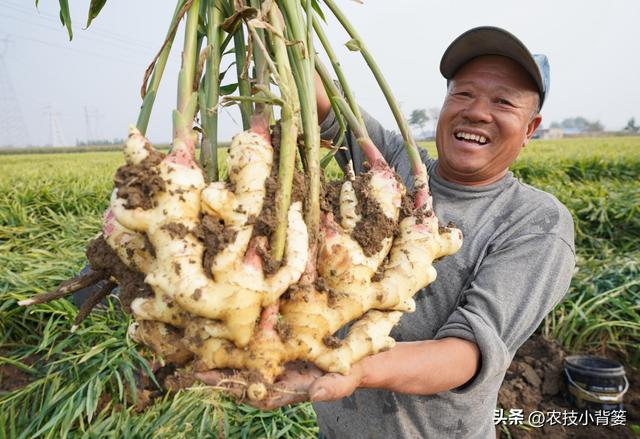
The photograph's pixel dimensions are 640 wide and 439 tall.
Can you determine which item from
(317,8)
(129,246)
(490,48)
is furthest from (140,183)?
(490,48)

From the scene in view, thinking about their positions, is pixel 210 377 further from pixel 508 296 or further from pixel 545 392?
pixel 545 392

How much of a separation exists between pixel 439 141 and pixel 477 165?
16 centimetres

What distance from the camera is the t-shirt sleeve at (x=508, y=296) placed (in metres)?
0.94

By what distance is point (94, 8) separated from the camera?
87cm

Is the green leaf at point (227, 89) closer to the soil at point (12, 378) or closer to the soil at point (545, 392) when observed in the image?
the soil at point (12, 378)

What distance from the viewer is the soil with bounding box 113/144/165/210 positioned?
2.16 ft

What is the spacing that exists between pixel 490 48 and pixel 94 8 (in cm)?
94

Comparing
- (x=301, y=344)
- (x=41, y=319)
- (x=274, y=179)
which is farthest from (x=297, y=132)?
(x=41, y=319)

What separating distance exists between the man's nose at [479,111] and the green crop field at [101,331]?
0.94m

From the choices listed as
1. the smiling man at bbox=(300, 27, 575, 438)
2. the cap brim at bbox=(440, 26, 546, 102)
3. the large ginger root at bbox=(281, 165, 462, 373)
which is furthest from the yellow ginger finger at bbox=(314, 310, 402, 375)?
the cap brim at bbox=(440, 26, 546, 102)

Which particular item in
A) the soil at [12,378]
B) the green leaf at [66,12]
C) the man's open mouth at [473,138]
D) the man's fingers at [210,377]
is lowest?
the soil at [12,378]

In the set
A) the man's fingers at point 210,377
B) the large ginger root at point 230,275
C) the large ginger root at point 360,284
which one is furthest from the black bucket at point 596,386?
the man's fingers at point 210,377

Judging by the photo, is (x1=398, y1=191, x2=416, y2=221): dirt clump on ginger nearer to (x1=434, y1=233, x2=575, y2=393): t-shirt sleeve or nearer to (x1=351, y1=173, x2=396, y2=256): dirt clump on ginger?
(x1=351, y1=173, x2=396, y2=256): dirt clump on ginger

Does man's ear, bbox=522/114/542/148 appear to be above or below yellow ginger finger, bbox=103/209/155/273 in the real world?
above
